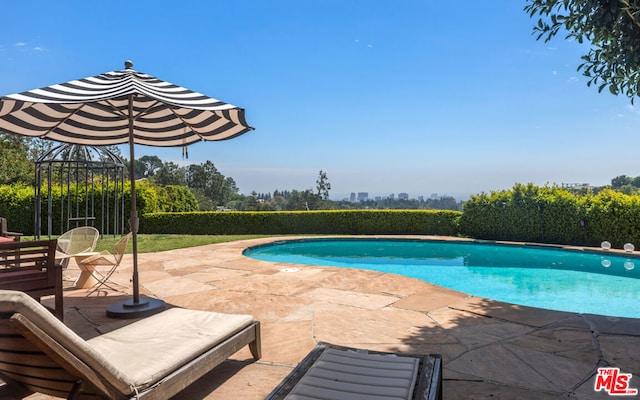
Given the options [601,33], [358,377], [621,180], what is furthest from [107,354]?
[621,180]

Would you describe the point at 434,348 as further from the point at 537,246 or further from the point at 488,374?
the point at 537,246

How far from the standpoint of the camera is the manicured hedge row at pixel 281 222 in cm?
1591

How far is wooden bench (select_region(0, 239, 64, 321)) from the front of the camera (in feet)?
10.9

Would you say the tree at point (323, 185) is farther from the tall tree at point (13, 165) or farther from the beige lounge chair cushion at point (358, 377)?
the beige lounge chair cushion at point (358, 377)

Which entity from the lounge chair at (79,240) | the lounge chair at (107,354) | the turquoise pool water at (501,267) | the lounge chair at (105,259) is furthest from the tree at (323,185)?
the lounge chair at (107,354)

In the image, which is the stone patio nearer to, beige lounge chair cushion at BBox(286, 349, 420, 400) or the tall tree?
beige lounge chair cushion at BBox(286, 349, 420, 400)

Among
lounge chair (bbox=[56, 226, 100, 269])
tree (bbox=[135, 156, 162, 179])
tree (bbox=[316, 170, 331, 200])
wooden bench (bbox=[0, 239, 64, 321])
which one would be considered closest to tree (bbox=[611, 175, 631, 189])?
tree (bbox=[316, 170, 331, 200])

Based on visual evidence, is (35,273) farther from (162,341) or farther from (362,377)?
(362,377)

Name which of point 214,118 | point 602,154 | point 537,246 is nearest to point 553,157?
point 602,154

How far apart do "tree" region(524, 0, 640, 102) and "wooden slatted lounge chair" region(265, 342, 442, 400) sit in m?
3.37

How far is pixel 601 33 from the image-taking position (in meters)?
3.42

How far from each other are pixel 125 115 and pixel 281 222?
39.8 feet

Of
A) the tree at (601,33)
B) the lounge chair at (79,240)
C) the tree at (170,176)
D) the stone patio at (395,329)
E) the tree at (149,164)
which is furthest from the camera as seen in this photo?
the tree at (149,164)

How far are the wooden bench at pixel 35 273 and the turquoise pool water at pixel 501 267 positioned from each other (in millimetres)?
6703
